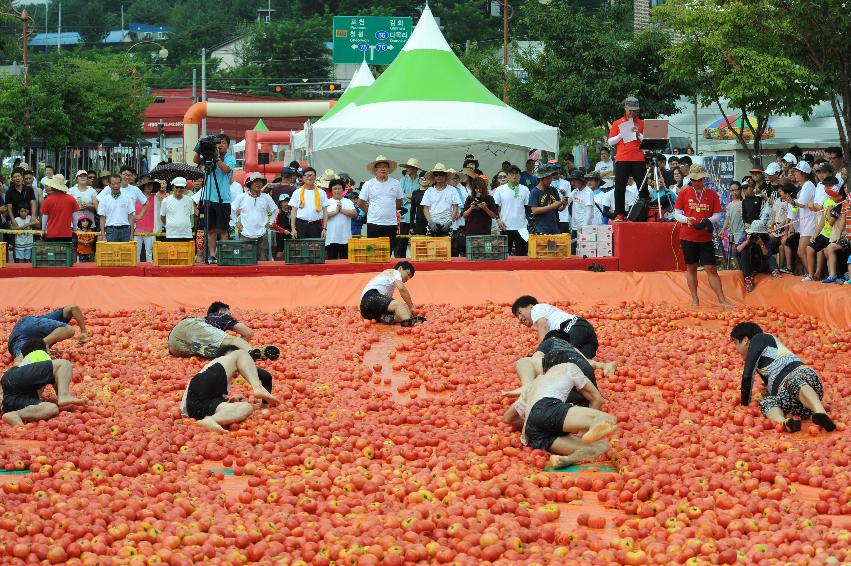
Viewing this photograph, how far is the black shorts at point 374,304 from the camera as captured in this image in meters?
14.2

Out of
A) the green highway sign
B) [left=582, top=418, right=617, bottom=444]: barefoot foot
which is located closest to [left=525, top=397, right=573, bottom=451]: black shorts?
[left=582, top=418, right=617, bottom=444]: barefoot foot

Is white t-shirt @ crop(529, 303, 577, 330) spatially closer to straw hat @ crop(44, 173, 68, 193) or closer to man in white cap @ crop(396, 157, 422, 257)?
man in white cap @ crop(396, 157, 422, 257)

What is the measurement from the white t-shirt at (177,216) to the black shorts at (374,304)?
13.2ft

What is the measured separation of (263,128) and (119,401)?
34551 mm

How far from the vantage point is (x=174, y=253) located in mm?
17047

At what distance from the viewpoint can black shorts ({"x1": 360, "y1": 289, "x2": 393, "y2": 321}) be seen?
14.2 metres

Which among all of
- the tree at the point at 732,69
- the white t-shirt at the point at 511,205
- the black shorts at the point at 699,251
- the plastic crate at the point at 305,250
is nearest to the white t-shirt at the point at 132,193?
the plastic crate at the point at 305,250

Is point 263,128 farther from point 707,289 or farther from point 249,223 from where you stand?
point 707,289

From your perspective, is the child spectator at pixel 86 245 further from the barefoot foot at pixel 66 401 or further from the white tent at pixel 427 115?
the barefoot foot at pixel 66 401

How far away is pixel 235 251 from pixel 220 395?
729 cm

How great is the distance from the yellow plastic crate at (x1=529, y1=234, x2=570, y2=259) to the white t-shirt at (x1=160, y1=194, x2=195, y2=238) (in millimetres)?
4918

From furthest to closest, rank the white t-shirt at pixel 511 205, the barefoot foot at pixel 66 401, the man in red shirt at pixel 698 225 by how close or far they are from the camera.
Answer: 1. the white t-shirt at pixel 511 205
2. the man in red shirt at pixel 698 225
3. the barefoot foot at pixel 66 401

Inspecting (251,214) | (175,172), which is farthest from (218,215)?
(175,172)

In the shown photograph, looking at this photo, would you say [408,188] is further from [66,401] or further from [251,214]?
[66,401]
